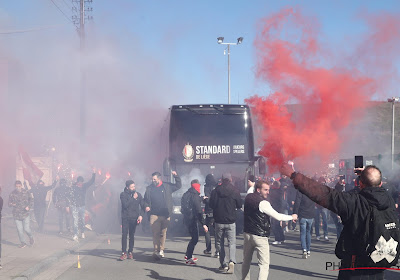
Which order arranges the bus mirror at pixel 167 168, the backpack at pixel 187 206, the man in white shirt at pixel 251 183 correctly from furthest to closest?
1. the bus mirror at pixel 167 168
2. the backpack at pixel 187 206
3. the man in white shirt at pixel 251 183

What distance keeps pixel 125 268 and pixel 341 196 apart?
6.15 metres

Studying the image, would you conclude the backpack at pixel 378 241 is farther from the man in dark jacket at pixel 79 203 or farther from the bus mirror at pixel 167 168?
the man in dark jacket at pixel 79 203

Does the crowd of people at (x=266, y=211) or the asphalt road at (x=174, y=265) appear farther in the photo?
the asphalt road at (x=174, y=265)

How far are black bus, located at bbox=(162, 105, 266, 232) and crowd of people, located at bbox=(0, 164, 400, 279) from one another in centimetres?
63

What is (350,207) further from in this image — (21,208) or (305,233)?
(21,208)

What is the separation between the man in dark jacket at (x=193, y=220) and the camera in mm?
9242

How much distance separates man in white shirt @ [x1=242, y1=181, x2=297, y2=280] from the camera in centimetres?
668

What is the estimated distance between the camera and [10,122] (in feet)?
44.9

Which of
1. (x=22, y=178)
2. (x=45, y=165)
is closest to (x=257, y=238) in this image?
(x=22, y=178)

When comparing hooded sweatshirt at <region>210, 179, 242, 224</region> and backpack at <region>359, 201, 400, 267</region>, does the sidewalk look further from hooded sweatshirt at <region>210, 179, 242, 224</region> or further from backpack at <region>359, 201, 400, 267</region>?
backpack at <region>359, 201, 400, 267</region>

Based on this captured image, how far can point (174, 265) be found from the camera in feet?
30.2

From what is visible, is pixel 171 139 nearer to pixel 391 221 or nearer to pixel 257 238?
pixel 257 238

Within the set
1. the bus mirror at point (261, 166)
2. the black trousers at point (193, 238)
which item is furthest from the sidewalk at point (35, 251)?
the bus mirror at point (261, 166)

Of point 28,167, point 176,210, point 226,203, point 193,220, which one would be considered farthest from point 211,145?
point 28,167
